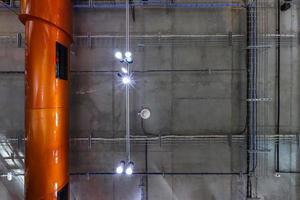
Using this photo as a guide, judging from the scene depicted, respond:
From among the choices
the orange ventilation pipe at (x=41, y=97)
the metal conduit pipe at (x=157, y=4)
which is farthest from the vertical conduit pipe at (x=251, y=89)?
the orange ventilation pipe at (x=41, y=97)

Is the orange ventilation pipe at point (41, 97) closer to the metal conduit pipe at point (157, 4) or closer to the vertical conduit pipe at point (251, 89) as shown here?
the metal conduit pipe at point (157, 4)

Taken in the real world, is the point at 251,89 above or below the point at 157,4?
below

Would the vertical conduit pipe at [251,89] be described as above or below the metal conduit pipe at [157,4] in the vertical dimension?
below

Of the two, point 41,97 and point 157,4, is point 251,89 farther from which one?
point 41,97

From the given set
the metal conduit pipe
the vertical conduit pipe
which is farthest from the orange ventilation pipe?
the vertical conduit pipe

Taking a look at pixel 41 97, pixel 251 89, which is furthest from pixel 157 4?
pixel 41 97

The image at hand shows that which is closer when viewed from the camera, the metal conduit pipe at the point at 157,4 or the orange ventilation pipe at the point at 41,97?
the orange ventilation pipe at the point at 41,97

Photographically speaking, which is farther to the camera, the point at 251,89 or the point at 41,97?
the point at 251,89

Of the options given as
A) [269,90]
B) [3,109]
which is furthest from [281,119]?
[3,109]

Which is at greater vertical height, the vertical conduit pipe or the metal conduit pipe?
the metal conduit pipe

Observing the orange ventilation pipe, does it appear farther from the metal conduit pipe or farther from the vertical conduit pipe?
the vertical conduit pipe

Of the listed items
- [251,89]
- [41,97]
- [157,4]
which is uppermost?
[157,4]

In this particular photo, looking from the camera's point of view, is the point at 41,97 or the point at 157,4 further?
the point at 157,4

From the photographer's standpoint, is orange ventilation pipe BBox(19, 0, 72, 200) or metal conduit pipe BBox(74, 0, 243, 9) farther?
metal conduit pipe BBox(74, 0, 243, 9)
